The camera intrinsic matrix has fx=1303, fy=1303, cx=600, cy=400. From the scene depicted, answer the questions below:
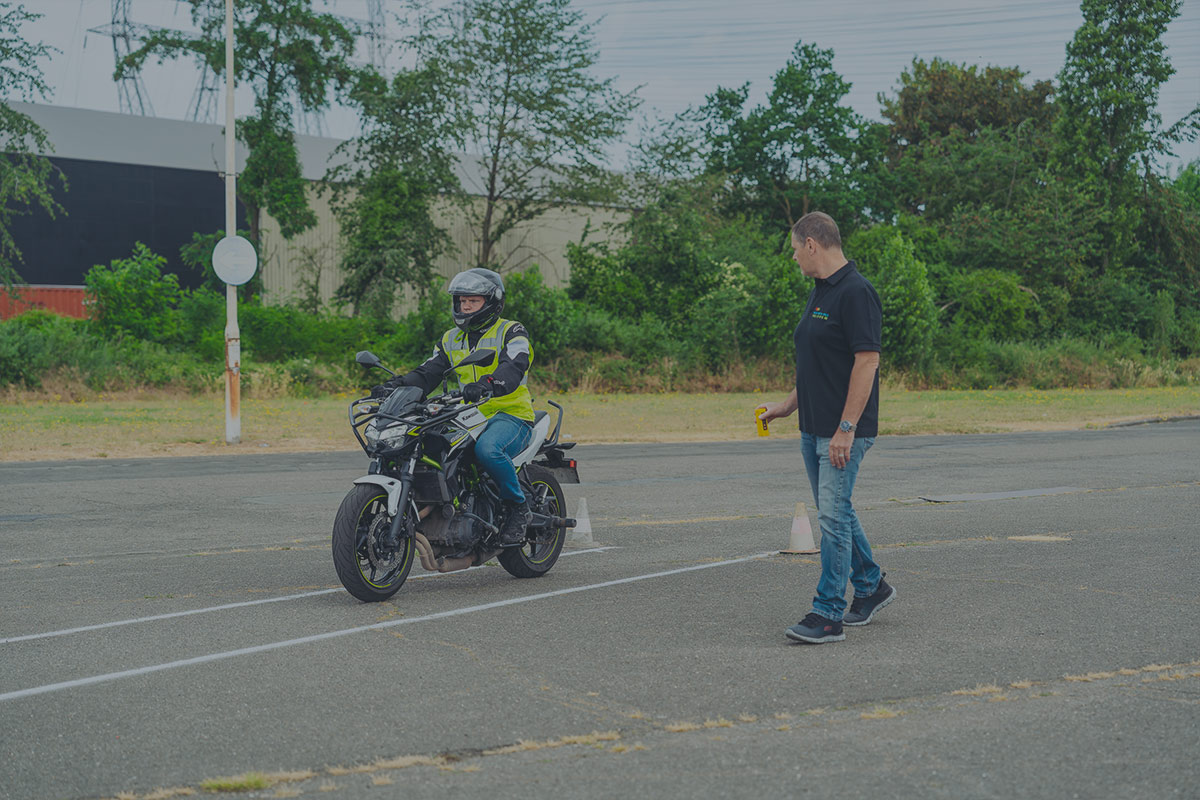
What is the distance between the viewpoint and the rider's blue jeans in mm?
7867

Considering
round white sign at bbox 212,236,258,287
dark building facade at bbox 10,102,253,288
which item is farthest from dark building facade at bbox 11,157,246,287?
round white sign at bbox 212,236,258,287

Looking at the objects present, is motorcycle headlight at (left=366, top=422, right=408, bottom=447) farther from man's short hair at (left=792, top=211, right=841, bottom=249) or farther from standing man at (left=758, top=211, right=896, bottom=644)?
man's short hair at (left=792, top=211, right=841, bottom=249)

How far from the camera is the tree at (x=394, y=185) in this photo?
1630 inches

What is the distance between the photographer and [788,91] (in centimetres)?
5747

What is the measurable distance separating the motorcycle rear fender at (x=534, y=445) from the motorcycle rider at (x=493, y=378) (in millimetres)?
40

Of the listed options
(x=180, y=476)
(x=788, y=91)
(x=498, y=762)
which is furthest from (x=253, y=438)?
(x=788, y=91)

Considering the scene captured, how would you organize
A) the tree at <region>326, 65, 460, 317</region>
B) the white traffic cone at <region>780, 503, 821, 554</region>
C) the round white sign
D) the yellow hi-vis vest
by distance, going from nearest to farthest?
the yellow hi-vis vest
the white traffic cone at <region>780, 503, 821, 554</region>
the round white sign
the tree at <region>326, 65, 460, 317</region>

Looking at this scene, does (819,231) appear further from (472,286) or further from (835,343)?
(472,286)

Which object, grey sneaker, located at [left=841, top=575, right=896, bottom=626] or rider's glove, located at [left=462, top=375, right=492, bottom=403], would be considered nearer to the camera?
grey sneaker, located at [left=841, top=575, right=896, bottom=626]

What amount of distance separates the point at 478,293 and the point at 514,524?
1454mm

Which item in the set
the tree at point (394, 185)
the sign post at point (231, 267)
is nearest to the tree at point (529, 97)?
the tree at point (394, 185)

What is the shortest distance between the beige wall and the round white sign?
903 inches

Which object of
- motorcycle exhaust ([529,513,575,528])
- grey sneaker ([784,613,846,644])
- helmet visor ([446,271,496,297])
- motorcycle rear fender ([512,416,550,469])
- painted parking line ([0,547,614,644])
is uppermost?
helmet visor ([446,271,496,297])

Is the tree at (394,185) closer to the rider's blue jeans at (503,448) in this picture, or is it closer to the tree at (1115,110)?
the tree at (1115,110)
